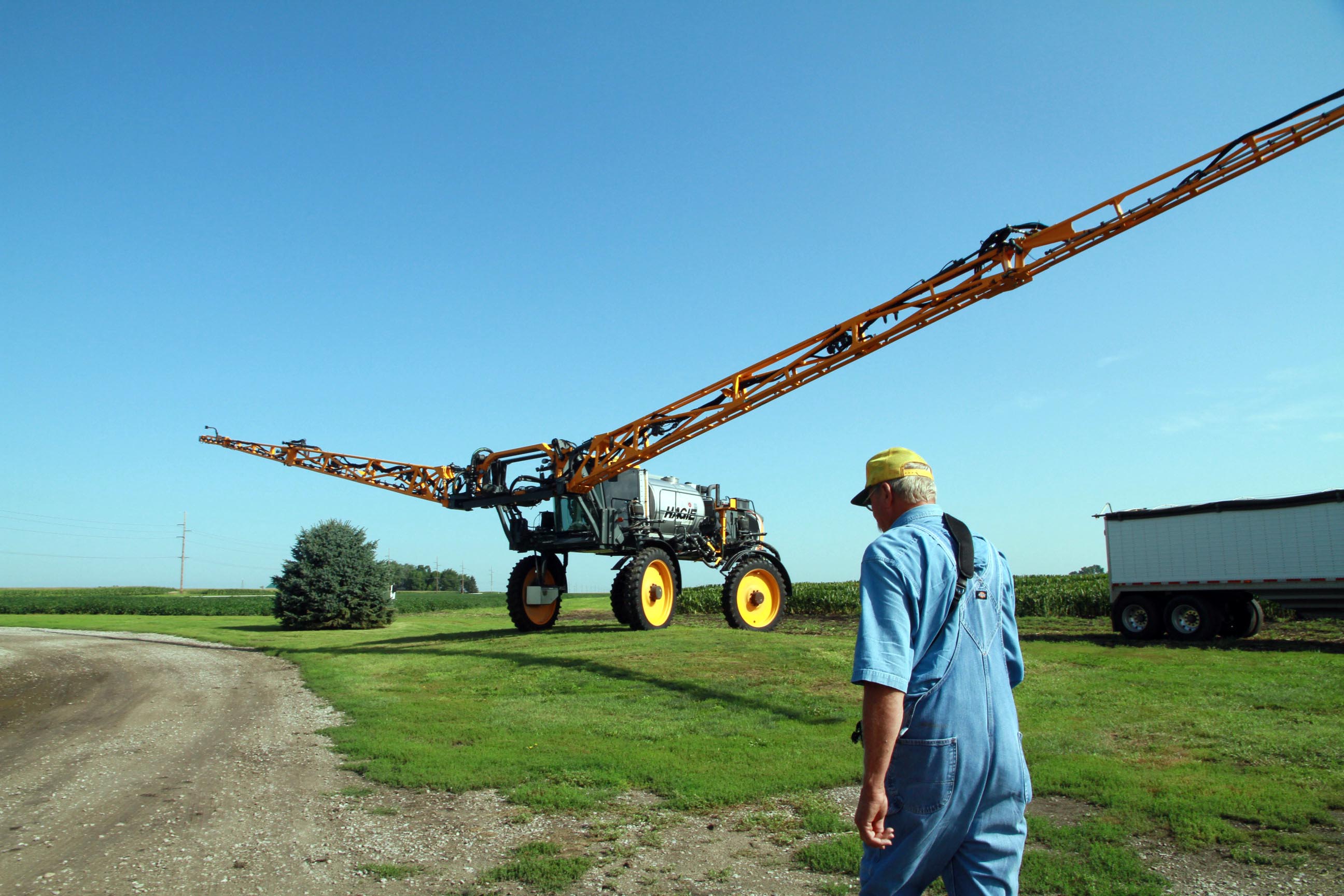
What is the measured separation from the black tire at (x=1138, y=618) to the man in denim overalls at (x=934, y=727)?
18958mm

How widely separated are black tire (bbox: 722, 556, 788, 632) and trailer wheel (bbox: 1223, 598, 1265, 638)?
970 cm

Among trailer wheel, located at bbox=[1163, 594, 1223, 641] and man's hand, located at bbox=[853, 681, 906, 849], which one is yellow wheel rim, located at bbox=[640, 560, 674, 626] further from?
man's hand, located at bbox=[853, 681, 906, 849]

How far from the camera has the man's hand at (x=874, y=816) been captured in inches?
102

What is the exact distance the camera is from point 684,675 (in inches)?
471

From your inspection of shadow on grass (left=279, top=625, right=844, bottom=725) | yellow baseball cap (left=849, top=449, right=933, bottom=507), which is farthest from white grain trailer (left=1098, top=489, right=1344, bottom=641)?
yellow baseball cap (left=849, top=449, right=933, bottom=507)

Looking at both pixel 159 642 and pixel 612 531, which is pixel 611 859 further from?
pixel 159 642

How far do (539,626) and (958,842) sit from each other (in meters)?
18.0

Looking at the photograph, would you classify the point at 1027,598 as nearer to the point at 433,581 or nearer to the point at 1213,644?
the point at 1213,644

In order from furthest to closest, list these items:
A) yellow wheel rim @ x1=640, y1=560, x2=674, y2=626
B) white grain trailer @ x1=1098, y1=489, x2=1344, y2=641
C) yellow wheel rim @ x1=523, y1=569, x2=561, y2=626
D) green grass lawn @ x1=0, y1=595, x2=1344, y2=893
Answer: yellow wheel rim @ x1=523, y1=569, x2=561, y2=626 → yellow wheel rim @ x1=640, y1=560, x2=674, y2=626 → white grain trailer @ x1=1098, y1=489, x2=1344, y2=641 → green grass lawn @ x1=0, y1=595, x2=1344, y2=893

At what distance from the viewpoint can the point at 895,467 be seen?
3.15 meters

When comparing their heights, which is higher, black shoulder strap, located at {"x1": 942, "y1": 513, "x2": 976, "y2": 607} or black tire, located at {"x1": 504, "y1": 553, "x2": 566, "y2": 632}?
Answer: black shoulder strap, located at {"x1": 942, "y1": 513, "x2": 976, "y2": 607}

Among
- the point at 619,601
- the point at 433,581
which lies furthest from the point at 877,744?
the point at 433,581

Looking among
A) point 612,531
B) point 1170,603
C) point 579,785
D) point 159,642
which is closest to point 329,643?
point 159,642

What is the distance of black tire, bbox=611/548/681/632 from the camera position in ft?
56.9
